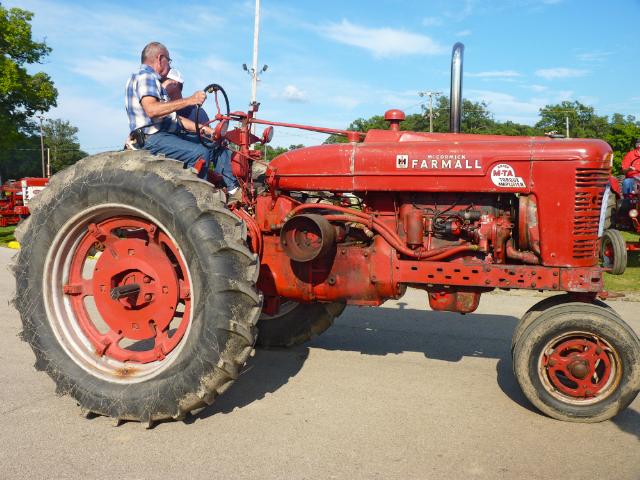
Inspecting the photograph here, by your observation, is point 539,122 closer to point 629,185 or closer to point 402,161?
point 629,185

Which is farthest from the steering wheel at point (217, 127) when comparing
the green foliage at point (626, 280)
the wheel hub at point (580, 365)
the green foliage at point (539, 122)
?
the green foliage at point (539, 122)

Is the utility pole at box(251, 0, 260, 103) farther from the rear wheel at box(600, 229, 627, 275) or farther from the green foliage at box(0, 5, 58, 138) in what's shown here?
the rear wheel at box(600, 229, 627, 275)

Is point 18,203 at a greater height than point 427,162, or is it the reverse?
point 427,162

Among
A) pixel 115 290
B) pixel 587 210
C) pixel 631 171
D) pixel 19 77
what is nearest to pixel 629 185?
pixel 631 171

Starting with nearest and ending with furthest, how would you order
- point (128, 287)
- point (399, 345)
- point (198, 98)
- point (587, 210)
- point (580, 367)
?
point (580, 367)
point (587, 210)
point (128, 287)
point (198, 98)
point (399, 345)

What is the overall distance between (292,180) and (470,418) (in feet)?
6.34

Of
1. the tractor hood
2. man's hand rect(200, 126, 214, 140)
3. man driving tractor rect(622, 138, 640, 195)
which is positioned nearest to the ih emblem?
the tractor hood

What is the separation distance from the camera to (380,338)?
5105mm

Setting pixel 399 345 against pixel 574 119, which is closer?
pixel 399 345

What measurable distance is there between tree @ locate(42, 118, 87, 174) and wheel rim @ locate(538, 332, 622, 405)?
74575mm

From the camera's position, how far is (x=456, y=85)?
3.98 m

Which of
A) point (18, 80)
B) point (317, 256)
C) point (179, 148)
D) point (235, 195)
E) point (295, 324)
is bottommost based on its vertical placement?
point (295, 324)

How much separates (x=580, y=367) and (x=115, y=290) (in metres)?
2.82

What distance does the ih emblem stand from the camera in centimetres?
366
